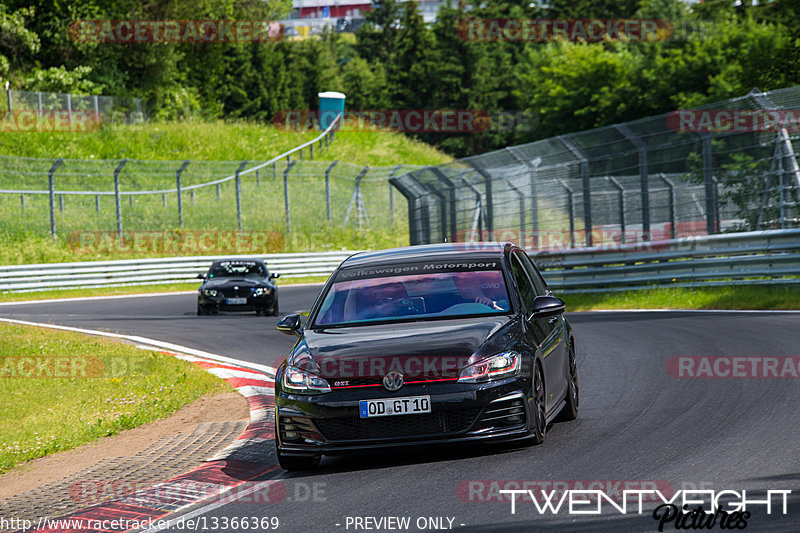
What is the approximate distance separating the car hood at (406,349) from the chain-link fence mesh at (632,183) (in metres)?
12.9

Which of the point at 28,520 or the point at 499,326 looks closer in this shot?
the point at 28,520

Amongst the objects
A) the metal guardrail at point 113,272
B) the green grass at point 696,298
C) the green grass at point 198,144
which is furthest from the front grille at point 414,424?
the green grass at point 198,144

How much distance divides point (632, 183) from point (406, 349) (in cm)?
1652

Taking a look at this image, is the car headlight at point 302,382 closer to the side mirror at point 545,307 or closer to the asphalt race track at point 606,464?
the asphalt race track at point 606,464

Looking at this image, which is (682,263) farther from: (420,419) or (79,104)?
(79,104)

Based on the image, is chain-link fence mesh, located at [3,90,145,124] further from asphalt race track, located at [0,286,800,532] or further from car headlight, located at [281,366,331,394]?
car headlight, located at [281,366,331,394]

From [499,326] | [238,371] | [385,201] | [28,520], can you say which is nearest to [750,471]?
[499,326]

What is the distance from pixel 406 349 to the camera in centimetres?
724

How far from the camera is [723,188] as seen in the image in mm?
19938

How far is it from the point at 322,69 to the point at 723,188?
7057 cm

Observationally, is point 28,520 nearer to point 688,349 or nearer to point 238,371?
point 238,371

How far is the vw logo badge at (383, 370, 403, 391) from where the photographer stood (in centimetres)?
707

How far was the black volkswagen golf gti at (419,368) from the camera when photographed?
709 centimetres

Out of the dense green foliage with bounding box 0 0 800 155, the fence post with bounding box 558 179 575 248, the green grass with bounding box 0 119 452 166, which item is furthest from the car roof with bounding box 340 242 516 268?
the green grass with bounding box 0 119 452 166
